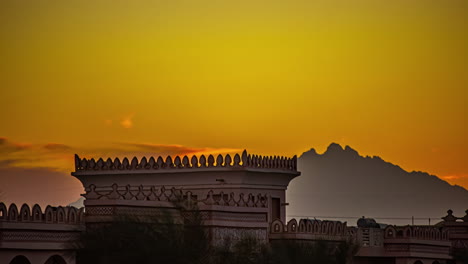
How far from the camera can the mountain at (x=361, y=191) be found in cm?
14988

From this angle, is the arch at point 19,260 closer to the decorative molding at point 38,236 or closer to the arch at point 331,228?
the decorative molding at point 38,236

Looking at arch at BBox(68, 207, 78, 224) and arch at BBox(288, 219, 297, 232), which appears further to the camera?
arch at BBox(288, 219, 297, 232)

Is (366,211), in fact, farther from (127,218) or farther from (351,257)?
(127,218)

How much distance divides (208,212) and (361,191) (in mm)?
116489

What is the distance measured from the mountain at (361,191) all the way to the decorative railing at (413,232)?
94063 millimetres

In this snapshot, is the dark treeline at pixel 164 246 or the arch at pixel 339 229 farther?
A: the arch at pixel 339 229

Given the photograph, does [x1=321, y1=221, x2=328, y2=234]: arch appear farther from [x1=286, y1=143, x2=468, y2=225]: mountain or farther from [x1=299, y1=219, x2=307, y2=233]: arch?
[x1=286, y1=143, x2=468, y2=225]: mountain

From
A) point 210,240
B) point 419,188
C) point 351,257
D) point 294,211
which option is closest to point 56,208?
point 210,240

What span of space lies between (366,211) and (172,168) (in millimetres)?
106844

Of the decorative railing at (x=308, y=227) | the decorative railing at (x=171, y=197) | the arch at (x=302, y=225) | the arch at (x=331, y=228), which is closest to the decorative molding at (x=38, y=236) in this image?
the decorative railing at (x=171, y=197)

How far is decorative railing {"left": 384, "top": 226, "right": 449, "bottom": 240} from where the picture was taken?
4609 cm

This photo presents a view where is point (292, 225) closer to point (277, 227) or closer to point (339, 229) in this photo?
point (277, 227)

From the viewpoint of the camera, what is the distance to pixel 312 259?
123ft

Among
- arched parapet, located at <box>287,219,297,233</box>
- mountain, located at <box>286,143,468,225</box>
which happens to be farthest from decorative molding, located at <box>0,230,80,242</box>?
mountain, located at <box>286,143,468,225</box>
